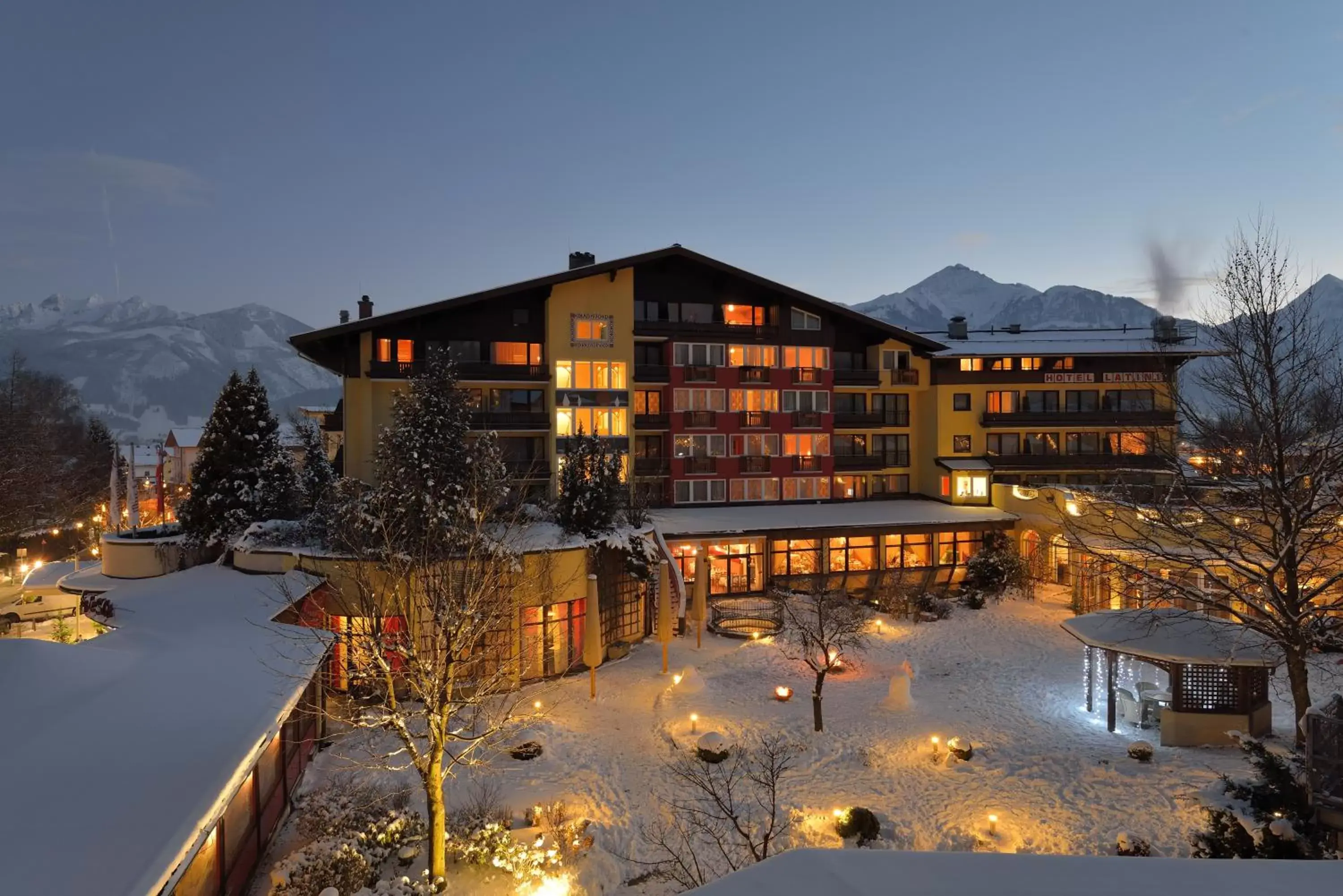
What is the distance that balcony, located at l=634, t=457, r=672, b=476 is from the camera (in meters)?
34.1

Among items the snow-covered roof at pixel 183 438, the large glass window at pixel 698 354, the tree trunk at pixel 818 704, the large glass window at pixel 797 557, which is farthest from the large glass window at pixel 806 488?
the snow-covered roof at pixel 183 438

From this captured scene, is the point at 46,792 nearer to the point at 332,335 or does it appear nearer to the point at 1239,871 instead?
the point at 1239,871

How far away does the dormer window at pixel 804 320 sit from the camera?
118 feet

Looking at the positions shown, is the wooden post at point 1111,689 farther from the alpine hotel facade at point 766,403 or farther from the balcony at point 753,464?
the balcony at point 753,464

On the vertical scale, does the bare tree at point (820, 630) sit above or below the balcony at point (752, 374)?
below

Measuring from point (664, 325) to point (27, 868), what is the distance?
29.8 m

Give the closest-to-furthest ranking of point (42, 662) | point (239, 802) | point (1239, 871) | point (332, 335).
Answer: point (1239, 871) → point (42, 662) → point (239, 802) → point (332, 335)

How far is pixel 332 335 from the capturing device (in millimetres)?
29703

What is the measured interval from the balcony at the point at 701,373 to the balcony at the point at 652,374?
798 millimetres

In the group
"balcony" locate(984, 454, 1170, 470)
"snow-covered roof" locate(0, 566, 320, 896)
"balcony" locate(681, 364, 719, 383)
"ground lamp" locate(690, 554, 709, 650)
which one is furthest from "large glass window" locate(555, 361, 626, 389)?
"balcony" locate(984, 454, 1170, 470)

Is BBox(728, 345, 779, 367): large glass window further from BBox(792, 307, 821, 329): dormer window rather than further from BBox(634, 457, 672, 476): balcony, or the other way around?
BBox(634, 457, 672, 476): balcony

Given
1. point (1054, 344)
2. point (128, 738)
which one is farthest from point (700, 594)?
point (1054, 344)

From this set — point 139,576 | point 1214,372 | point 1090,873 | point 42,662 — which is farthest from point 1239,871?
point 139,576

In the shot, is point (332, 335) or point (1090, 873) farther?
point (332, 335)
